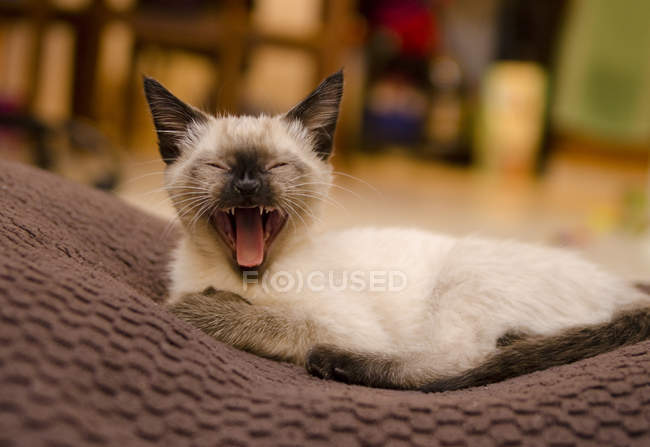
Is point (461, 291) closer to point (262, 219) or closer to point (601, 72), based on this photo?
point (262, 219)

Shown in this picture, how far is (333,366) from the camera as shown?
3.30 ft

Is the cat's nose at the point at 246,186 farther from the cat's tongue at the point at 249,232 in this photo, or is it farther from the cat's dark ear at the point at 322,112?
the cat's dark ear at the point at 322,112

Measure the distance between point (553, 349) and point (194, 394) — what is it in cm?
62

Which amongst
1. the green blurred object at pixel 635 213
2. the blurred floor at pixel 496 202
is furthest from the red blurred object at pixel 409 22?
the green blurred object at pixel 635 213

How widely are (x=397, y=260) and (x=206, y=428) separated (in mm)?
686

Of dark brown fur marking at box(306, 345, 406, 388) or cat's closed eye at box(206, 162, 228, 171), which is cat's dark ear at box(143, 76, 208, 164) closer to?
cat's closed eye at box(206, 162, 228, 171)

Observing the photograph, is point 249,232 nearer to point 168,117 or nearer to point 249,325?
point 249,325

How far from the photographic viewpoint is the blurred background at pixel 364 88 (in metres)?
3.10

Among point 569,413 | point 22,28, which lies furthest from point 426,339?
point 22,28

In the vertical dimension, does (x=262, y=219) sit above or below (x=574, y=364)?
above

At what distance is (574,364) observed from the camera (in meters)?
1.00

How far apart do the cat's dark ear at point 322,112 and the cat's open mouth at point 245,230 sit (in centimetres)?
21

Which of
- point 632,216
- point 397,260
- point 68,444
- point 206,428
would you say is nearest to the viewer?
point 68,444

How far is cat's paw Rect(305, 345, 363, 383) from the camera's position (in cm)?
100
